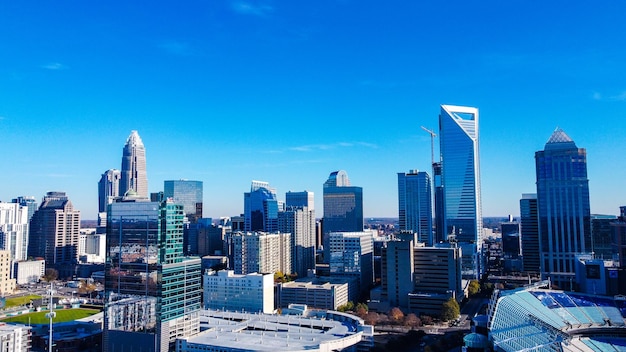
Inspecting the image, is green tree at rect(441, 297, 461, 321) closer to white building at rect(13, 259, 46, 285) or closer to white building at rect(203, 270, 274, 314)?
white building at rect(203, 270, 274, 314)

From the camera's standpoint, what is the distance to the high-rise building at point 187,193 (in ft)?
601

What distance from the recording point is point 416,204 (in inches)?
5492

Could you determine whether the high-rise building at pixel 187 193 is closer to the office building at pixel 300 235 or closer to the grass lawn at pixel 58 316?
the office building at pixel 300 235

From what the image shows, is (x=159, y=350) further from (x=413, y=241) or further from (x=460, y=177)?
(x=460, y=177)

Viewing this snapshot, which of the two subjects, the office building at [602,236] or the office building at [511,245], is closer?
the office building at [602,236]

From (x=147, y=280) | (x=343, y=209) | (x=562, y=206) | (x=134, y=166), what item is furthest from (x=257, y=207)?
(x=147, y=280)

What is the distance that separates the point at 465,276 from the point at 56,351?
7192 cm

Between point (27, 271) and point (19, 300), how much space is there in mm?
26824

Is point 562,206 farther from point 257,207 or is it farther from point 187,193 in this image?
point 187,193

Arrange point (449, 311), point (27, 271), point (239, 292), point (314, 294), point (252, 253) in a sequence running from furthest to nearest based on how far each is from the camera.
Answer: point (27, 271) → point (252, 253) → point (314, 294) → point (239, 292) → point (449, 311)

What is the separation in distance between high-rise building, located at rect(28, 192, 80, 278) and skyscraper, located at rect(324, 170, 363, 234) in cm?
6775

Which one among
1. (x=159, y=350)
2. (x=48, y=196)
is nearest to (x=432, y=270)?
(x=159, y=350)

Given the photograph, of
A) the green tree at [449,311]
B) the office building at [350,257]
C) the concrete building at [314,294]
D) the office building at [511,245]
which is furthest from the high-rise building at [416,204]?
the green tree at [449,311]

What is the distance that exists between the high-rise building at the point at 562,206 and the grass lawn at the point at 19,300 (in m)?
88.5
